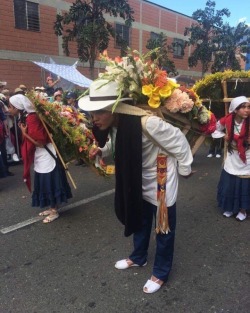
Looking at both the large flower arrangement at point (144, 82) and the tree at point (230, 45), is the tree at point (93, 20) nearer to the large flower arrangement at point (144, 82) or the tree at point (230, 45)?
the large flower arrangement at point (144, 82)

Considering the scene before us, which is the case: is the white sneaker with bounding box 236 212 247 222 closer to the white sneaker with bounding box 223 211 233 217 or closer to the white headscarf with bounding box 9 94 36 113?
the white sneaker with bounding box 223 211 233 217

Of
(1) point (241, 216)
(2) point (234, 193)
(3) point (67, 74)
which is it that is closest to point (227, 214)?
(1) point (241, 216)

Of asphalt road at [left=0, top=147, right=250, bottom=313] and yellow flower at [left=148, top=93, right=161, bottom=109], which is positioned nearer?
yellow flower at [left=148, top=93, right=161, bottom=109]

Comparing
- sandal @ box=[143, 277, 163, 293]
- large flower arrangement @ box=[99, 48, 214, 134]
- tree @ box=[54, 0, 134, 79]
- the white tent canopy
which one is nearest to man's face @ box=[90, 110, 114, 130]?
large flower arrangement @ box=[99, 48, 214, 134]

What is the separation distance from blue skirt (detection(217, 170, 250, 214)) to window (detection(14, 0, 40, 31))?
12618 millimetres

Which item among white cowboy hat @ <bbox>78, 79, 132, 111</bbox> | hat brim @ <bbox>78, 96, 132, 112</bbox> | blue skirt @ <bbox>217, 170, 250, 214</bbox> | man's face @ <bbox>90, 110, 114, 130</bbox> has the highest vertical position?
white cowboy hat @ <bbox>78, 79, 132, 111</bbox>

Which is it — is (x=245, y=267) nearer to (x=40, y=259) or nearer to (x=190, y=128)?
(x=190, y=128)

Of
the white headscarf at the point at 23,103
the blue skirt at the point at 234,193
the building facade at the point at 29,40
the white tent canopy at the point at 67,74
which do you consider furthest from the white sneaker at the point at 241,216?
the building facade at the point at 29,40

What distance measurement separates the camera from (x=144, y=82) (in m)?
2.48

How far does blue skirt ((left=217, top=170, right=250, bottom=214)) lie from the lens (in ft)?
13.7

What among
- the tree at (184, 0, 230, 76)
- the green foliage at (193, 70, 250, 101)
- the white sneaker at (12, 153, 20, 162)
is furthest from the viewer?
the tree at (184, 0, 230, 76)

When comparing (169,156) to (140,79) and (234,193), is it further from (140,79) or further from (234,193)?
(234,193)

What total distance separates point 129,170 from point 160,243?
0.73 m

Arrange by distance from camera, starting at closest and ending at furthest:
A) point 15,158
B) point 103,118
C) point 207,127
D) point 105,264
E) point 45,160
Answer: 1. point 103,118
2. point 207,127
3. point 105,264
4. point 45,160
5. point 15,158
